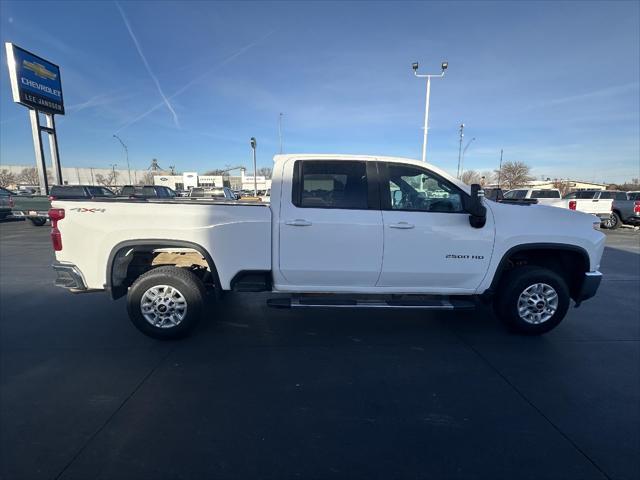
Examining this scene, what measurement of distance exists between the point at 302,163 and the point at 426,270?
1903mm

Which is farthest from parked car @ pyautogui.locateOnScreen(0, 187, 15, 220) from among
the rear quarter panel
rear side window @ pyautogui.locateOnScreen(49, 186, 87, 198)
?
the rear quarter panel

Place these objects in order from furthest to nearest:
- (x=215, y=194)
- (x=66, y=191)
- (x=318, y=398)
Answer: (x=215, y=194)
(x=66, y=191)
(x=318, y=398)

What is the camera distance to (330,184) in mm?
3732

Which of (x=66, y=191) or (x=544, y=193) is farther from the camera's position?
(x=544, y=193)

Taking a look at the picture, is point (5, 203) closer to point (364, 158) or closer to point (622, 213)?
point (364, 158)

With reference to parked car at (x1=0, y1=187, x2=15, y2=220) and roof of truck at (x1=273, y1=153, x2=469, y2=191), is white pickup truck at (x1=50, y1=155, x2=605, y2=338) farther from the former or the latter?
parked car at (x1=0, y1=187, x2=15, y2=220)

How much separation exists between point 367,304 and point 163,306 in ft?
7.61

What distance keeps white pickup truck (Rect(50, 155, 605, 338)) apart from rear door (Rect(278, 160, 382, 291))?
0.01 m

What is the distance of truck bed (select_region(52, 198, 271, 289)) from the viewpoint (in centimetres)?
349

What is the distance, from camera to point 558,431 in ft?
7.98

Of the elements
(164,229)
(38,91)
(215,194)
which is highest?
(38,91)

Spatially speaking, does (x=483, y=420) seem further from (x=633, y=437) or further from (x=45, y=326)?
(x=45, y=326)

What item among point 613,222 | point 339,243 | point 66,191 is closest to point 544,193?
point 613,222

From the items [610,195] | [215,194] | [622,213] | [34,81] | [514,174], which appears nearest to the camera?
[622,213]
